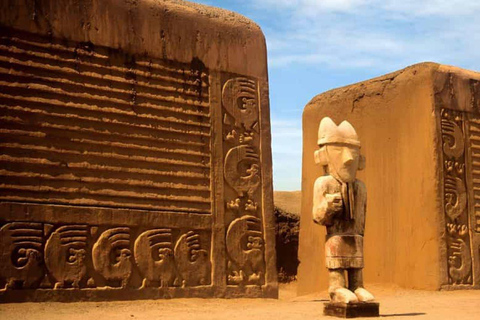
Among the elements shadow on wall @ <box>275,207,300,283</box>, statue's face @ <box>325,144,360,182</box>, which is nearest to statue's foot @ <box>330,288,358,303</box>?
statue's face @ <box>325,144,360,182</box>

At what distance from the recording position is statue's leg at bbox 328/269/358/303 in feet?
21.8

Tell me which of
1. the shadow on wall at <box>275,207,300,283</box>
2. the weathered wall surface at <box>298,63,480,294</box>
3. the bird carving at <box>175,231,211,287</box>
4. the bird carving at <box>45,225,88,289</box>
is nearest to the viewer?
the bird carving at <box>45,225,88,289</box>

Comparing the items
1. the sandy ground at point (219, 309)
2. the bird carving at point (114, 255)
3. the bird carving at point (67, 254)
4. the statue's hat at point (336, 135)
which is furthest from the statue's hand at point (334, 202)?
the bird carving at point (67, 254)

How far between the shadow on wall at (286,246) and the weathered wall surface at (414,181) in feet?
13.6

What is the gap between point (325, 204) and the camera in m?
6.91

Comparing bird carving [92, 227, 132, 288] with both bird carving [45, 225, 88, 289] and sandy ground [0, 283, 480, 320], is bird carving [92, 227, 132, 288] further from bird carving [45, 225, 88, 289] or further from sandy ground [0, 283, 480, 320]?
sandy ground [0, 283, 480, 320]

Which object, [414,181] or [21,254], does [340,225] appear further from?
[414,181]

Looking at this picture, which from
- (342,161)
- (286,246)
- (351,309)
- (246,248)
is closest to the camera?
(351,309)

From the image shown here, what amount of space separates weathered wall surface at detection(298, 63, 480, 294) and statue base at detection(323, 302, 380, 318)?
12.7 ft

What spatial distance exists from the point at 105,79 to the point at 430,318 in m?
4.38

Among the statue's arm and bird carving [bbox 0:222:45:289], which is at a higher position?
the statue's arm

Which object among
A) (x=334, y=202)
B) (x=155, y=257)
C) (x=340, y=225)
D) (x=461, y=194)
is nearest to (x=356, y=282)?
(x=340, y=225)

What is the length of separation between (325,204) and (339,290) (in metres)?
0.83

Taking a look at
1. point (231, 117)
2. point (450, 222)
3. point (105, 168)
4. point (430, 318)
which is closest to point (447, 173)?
point (450, 222)
